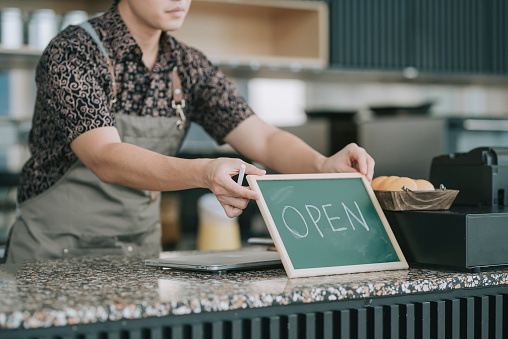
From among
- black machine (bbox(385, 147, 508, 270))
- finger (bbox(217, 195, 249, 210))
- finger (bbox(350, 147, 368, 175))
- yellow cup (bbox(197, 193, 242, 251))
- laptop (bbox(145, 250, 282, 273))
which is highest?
finger (bbox(350, 147, 368, 175))

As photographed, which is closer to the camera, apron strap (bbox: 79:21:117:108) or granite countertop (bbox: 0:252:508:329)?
granite countertop (bbox: 0:252:508:329)

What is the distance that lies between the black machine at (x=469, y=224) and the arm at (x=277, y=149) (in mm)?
268

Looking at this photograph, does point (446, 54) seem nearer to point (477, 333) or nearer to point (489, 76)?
point (489, 76)

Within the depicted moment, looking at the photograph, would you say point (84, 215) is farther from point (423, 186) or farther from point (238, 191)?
point (423, 186)

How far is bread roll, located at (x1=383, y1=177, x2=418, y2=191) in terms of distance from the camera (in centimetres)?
144

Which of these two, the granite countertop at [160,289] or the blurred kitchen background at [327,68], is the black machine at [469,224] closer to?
the granite countertop at [160,289]

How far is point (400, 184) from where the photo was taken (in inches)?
57.4

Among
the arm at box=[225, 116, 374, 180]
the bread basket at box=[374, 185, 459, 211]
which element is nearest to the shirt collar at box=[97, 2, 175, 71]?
the arm at box=[225, 116, 374, 180]

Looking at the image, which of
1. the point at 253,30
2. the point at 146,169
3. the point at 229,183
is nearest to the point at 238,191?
the point at 229,183

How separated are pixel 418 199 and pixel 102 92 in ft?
2.63

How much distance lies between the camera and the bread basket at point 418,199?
1404mm

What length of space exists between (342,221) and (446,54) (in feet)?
10.4

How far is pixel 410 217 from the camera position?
1412mm

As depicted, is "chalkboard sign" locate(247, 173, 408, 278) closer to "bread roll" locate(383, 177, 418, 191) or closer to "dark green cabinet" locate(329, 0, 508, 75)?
"bread roll" locate(383, 177, 418, 191)
